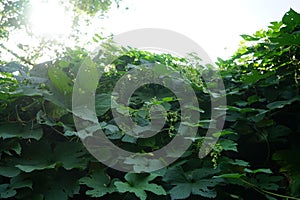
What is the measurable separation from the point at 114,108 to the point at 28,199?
0.41 meters

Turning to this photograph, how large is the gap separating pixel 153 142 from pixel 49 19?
6.23m

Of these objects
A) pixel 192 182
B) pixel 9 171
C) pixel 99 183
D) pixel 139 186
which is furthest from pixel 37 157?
pixel 192 182

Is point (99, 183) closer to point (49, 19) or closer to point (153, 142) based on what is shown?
point (153, 142)

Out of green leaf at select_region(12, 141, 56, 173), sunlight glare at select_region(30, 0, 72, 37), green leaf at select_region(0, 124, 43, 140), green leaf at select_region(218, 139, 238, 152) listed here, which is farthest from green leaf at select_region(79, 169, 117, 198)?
sunlight glare at select_region(30, 0, 72, 37)

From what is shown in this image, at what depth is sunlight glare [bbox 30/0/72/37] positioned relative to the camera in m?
6.46

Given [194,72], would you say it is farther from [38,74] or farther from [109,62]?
[38,74]

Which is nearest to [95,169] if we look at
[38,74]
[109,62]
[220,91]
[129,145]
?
[129,145]

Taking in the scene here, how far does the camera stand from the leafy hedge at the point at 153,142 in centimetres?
84

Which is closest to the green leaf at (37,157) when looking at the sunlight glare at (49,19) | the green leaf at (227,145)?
the green leaf at (227,145)

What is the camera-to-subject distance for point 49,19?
6363 mm

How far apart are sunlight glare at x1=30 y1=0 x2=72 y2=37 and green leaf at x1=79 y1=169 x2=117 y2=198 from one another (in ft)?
20.0

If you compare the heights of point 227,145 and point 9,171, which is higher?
point 227,145

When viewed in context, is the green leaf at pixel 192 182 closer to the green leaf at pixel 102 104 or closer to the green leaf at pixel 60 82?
the green leaf at pixel 102 104

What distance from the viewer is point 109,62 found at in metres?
1.35
